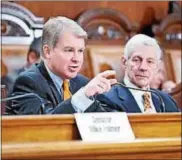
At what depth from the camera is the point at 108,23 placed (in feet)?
9.62

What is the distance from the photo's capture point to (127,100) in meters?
1.32

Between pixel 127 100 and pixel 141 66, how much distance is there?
111mm

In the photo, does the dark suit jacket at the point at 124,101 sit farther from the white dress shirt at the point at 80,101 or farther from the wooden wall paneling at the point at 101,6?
the wooden wall paneling at the point at 101,6

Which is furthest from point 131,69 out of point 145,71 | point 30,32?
point 30,32

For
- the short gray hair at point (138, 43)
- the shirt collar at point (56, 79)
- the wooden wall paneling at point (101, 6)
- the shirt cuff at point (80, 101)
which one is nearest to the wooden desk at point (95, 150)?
the shirt cuff at point (80, 101)

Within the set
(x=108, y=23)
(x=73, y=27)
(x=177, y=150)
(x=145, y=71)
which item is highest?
(x=108, y=23)

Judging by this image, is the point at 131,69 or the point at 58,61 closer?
the point at 58,61

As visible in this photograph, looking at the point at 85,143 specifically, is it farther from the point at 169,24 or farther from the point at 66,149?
the point at 169,24

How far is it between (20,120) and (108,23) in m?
1.96

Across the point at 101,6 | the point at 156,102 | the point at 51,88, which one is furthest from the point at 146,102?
the point at 101,6

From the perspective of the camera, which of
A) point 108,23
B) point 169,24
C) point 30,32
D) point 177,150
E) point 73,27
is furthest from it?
point 169,24

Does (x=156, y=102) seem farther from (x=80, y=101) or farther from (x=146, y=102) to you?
(x=80, y=101)

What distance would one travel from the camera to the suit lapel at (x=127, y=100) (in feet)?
4.22

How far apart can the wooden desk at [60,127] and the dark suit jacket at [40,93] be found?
0.20 ft
